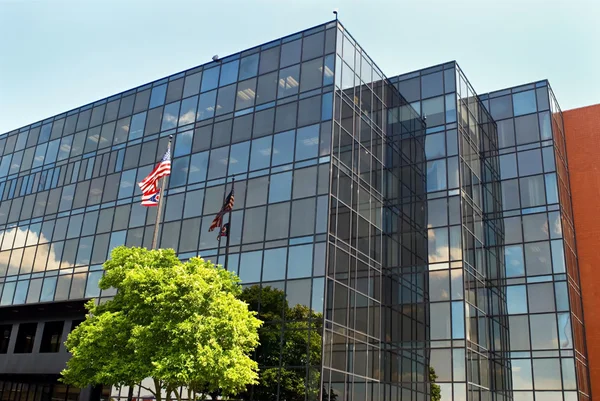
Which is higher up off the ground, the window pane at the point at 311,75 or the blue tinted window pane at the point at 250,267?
the window pane at the point at 311,75

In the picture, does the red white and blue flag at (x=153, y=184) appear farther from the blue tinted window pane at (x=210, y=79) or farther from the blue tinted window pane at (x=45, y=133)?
the blue tinted window pane at (x=45, y=133)

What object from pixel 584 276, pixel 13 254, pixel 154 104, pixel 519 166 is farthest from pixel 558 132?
pixel 13 254

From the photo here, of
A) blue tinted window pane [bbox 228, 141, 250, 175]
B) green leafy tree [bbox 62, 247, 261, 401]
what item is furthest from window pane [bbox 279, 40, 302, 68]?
green leafy tree [bbox 62, 247, 261, 401]

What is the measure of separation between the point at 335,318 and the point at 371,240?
21.1ft

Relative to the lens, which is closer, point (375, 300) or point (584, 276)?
point (375, 300)

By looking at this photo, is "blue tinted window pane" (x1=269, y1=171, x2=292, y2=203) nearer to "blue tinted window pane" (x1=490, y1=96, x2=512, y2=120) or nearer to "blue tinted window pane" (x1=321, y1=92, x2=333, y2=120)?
"blue tinted window pane" (x1=321, y1=92, x2=333, y2=120)

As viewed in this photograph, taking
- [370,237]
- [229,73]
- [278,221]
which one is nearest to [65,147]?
[229,73]

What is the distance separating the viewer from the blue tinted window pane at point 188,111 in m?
38.7

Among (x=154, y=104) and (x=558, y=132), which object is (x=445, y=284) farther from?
(x=154, y=104)

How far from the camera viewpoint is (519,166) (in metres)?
40.5

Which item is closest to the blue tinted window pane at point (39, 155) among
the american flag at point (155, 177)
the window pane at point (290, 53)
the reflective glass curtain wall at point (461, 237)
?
the american flag at point (155, 177)

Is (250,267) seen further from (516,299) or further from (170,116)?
(516,299)

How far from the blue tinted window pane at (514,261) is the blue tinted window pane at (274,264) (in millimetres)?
16160

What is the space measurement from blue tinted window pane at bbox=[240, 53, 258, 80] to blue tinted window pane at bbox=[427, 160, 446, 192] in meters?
12.7
